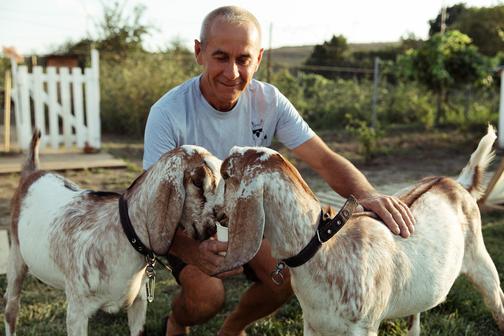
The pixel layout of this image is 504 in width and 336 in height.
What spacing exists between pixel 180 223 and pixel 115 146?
9.96 meters

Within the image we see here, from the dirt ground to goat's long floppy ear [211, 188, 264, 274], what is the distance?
4.75 m

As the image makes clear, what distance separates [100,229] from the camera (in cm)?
258

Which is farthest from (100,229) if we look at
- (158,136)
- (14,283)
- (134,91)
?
(134,91)

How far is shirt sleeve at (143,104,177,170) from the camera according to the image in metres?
2.98

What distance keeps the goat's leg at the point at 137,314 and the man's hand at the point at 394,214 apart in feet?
4.42

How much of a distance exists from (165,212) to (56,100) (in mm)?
8016

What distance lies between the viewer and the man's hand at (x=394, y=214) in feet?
8.07

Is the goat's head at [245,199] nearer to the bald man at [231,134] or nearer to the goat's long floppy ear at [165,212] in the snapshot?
the goat's long floppy ear at [165,212]

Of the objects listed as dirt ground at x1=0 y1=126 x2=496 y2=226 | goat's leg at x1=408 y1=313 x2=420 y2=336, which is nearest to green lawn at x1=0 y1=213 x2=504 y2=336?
goat's leg at x1=408 y1=313 x2=420 y2=336

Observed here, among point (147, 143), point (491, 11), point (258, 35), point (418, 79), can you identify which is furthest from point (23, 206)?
point (491, 11)

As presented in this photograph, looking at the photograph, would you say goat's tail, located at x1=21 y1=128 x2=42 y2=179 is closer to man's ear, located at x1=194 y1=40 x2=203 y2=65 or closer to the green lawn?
the green lawn

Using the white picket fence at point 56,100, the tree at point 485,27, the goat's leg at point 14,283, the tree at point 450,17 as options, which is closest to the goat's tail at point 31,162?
the goat's leg at point 14,283

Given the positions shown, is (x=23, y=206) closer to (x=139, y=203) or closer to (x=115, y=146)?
(x=139, y=203)

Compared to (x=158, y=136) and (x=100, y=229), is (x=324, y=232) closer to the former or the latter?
(x=100, y=229)
